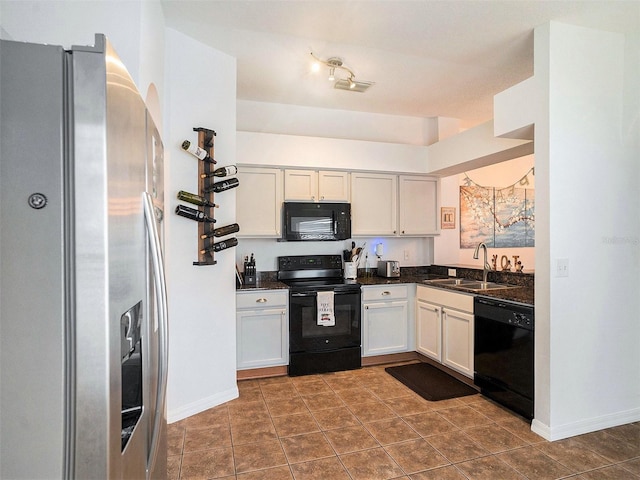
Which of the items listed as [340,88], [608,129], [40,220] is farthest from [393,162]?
[40,220]

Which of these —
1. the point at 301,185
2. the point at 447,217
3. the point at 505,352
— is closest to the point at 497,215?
the point at 447,217

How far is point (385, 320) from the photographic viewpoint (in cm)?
389

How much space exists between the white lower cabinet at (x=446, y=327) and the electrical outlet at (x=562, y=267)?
82 centimetres

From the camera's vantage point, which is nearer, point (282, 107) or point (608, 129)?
point (608, 129)

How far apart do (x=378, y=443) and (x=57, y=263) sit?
7.48ft

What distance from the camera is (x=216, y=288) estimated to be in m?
2.93

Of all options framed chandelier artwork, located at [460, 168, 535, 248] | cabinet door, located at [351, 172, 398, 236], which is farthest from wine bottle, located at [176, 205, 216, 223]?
framed chandelier artwork, located at [460, 168, 535, 248]

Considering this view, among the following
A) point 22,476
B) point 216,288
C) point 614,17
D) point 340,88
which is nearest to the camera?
point 22,476

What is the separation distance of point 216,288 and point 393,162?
7.80 feet

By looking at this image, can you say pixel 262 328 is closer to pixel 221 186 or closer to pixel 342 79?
pixel 221 186

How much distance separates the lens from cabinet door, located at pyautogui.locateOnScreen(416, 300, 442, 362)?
11.9 feet

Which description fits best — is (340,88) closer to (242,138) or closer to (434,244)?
(242,138)

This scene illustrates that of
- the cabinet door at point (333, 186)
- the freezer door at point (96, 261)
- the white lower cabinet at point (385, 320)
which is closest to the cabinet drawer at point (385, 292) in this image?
the white lower cabinet at point (385, 320)

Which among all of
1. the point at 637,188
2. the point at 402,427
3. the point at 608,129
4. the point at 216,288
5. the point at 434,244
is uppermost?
the point at 608,129
